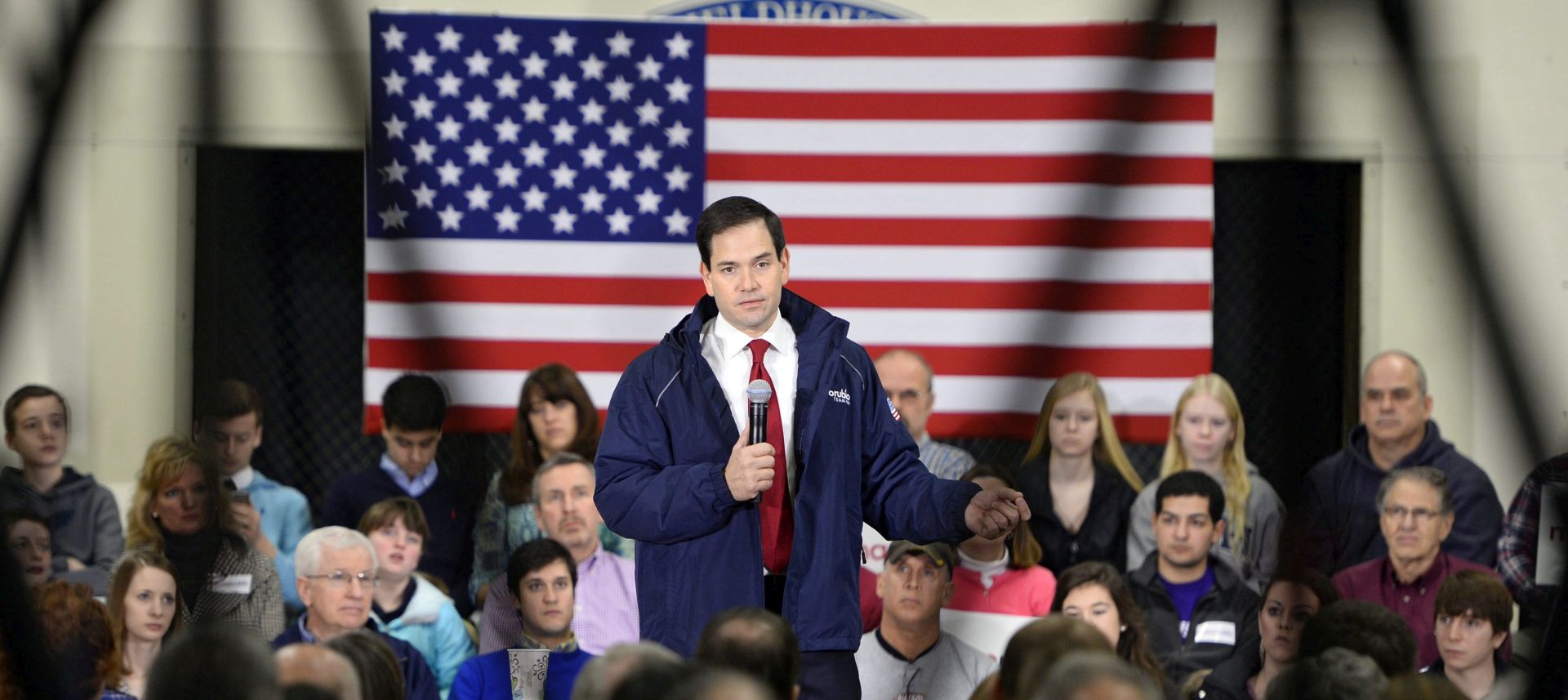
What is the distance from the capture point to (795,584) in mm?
2541

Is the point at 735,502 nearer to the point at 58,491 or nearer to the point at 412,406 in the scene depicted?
the point at 412,406

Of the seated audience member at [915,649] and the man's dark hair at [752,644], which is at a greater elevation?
the man's dark hair at [752,644]

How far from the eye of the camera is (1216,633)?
4.07 m

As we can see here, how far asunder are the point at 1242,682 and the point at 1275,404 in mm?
2763

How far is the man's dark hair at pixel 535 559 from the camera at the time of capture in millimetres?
3990

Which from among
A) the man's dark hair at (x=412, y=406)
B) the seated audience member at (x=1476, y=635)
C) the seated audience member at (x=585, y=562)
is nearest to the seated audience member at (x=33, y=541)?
the man's dark hair at (x=412, y=406)

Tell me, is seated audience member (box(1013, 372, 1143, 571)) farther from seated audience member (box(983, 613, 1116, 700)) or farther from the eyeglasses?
seated audience member (box(983, 613, 1116, 700))

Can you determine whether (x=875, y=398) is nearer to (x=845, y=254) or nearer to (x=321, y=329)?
(x=845, y=254)

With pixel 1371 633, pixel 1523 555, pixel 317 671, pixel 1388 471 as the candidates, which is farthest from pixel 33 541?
pixel 1523 555

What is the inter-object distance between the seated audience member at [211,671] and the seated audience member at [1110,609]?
2.40 metres

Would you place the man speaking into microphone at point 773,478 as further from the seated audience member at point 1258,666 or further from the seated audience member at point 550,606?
the seated audience member at point 550,606

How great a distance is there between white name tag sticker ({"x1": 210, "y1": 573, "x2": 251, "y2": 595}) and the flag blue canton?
1.83 metres

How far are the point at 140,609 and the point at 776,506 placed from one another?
2.01 meters

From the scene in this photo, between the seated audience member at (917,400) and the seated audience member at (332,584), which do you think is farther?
the seated audience member at (917,400)
